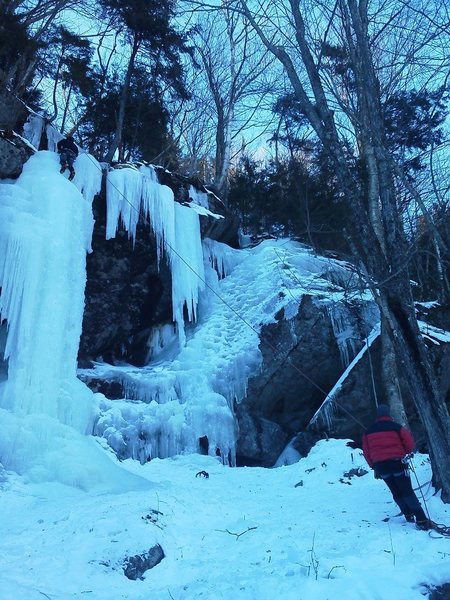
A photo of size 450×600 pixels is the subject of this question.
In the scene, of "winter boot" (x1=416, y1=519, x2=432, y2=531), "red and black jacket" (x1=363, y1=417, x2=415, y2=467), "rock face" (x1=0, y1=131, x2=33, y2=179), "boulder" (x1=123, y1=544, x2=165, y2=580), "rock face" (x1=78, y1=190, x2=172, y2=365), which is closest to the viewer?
"boulder" (x1=123, y1=544, x2=165, y2=580)

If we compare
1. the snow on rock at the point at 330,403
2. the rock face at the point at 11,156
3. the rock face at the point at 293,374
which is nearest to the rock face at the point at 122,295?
the rock face at the point at 11,156

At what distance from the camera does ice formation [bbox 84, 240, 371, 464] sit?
8.94 m

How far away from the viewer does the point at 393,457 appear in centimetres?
462

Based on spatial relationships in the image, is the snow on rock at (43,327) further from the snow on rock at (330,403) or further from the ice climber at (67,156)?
the snow on rock at (330,403)

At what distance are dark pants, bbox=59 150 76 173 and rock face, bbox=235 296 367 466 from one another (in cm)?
499

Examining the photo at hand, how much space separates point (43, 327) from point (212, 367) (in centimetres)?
348

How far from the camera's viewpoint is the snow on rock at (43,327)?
20.9 ft

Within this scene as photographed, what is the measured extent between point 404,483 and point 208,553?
1.77m

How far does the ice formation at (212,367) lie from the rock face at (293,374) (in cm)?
23

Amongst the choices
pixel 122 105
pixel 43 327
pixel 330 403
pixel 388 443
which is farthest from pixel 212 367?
pixel 122 105

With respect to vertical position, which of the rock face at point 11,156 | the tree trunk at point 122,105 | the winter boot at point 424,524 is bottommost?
the winter boot at point 424,524

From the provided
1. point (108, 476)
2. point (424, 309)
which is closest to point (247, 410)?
point (108, 476)

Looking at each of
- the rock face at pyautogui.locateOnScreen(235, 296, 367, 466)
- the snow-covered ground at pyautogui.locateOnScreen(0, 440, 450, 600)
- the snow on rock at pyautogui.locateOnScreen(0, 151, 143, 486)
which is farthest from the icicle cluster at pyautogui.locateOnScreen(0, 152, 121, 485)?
the rock face at pyautogui.locateOnScreen(235, 296, 367, 466)

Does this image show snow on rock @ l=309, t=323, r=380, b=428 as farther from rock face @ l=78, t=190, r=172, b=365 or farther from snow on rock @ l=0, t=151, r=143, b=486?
rock face @ l=78, t=190, r=172, b=365
